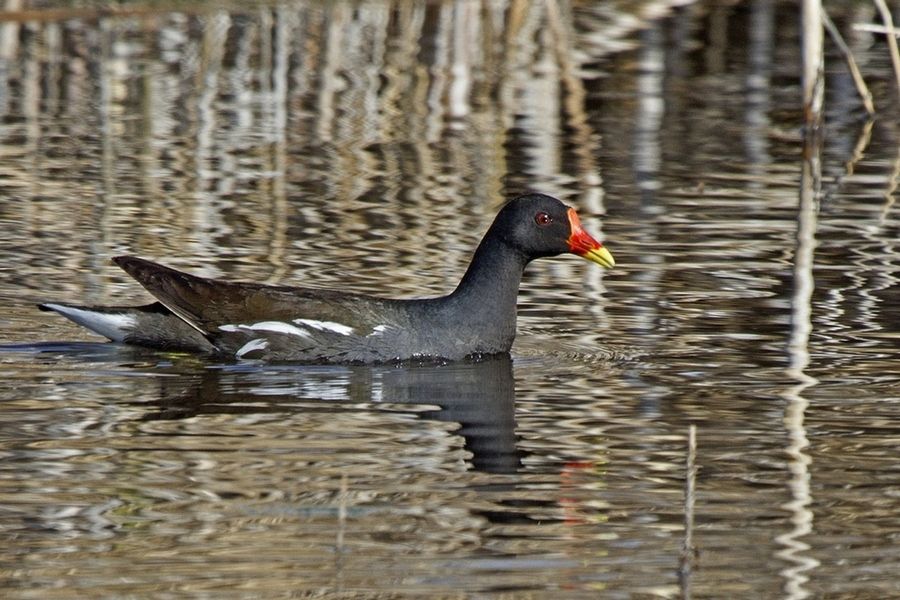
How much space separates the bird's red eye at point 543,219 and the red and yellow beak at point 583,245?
87 mm

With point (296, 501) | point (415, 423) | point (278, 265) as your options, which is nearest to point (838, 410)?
point (415, 423)

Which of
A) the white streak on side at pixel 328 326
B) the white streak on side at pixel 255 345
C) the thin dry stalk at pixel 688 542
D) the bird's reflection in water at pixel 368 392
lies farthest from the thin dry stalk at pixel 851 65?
the thin dry stalk at pixel 688 542

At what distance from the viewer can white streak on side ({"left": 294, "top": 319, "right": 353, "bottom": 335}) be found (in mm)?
8023

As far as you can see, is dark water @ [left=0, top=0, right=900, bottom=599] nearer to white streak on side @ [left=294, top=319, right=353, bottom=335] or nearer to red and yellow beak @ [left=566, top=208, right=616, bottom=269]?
white streak on side @ [left=294, top=319, right=353, bottom=335]

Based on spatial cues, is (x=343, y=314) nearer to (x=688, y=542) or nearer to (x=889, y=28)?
(x=688, y=542)

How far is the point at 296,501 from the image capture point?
5699 millimetres

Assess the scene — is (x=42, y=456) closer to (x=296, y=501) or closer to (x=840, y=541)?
(x=296, y=501)

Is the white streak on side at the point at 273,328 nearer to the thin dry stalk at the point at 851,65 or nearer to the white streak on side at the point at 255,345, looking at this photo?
the white streak on side at the point at 255,345

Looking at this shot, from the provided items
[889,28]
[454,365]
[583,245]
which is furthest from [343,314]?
[889,28]

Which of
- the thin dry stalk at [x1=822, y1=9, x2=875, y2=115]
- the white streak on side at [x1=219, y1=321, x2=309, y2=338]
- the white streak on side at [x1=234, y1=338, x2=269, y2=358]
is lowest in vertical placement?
the white streak on side at [x1=234, y1=338, x2=269, y2=358]

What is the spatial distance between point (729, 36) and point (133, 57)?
6.89m

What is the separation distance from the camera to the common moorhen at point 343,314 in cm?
806

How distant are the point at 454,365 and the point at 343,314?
523mm

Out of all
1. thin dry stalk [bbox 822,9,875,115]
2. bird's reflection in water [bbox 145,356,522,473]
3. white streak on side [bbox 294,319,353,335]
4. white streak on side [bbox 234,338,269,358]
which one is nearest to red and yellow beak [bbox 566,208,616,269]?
bird's reflection in water [bbox 145,356,522,473]
